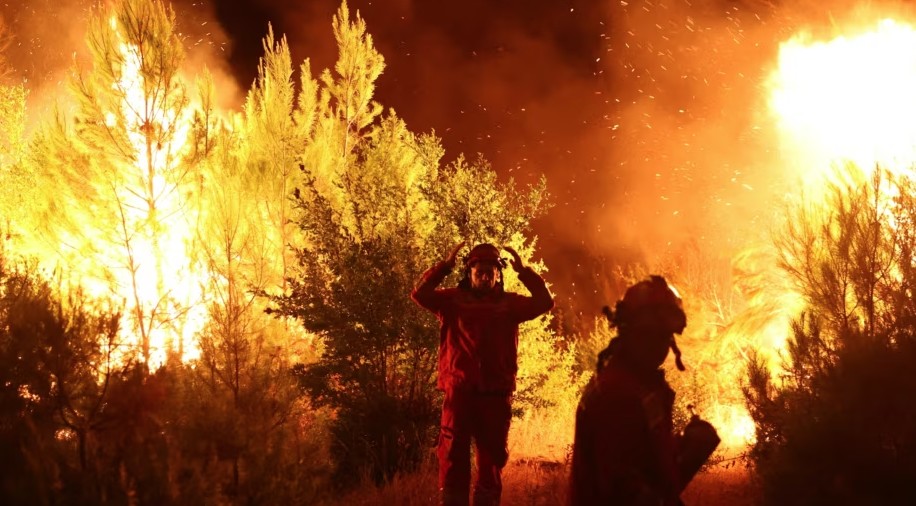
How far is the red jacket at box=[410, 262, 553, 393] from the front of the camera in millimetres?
5594

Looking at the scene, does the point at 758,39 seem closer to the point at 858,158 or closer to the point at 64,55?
the point at 858,158

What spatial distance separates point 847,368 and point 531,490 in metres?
3.57

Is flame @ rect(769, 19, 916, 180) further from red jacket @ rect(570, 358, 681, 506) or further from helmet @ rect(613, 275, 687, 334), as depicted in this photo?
red jacket @ rect(570, 358, 681, 506)

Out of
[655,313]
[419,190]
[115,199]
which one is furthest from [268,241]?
[655,313]

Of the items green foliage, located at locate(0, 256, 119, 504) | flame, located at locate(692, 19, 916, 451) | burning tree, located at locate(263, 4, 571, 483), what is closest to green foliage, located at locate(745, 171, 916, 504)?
flame, located at locate(692, 19, 916, 451)

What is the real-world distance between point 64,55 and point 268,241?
14674 mm

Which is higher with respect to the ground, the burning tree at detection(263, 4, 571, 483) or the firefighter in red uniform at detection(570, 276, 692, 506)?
the burning tree at detection(263, 4, 571, 483)

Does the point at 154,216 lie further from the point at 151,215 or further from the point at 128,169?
the point at 128,169

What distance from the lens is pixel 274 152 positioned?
14953 millimetres

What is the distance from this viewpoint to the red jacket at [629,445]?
2.59m

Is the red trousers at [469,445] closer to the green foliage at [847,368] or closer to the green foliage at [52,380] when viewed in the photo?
the green foliage at [847,368]

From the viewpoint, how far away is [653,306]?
9.24 ft

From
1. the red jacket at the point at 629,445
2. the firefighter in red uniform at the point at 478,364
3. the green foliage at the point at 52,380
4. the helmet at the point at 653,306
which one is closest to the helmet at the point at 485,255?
the firefighter in red uniform at the point at 478,364

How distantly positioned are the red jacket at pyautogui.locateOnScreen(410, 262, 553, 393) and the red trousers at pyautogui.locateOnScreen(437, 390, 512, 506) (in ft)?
0.40
